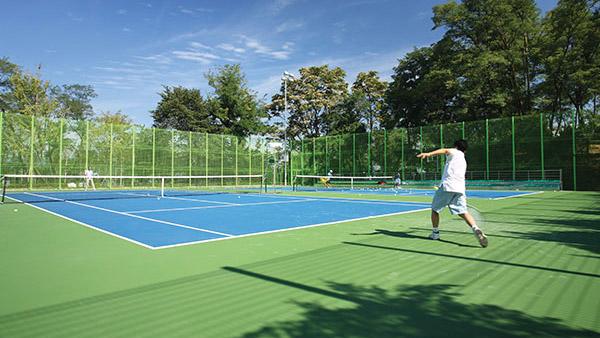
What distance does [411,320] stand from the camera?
2971 mm

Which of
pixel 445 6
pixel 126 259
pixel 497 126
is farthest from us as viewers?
pixel 445 6

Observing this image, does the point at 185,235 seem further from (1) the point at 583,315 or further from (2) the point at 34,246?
(1) the point at 583,315

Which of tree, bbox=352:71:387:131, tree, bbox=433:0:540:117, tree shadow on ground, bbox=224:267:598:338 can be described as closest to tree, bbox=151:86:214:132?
tree, bbox=352:71:387:131

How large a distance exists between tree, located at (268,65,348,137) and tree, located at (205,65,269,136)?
431cm

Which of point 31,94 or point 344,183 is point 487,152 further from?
point 31,94

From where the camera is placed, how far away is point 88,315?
3.06 meters

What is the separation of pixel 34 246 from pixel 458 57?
33.2 m

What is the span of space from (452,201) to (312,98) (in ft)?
142

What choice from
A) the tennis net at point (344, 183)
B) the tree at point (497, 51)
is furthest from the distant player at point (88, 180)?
the tree at point (497, 51)

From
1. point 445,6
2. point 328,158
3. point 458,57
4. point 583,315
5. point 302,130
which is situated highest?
point 445,6

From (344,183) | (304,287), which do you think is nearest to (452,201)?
(304,287)

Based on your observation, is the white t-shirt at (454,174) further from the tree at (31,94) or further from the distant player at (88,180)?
the tree at (31,94)

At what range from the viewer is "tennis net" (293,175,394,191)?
87.5ft

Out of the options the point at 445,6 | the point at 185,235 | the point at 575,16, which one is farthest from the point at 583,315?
the point at 445,6
